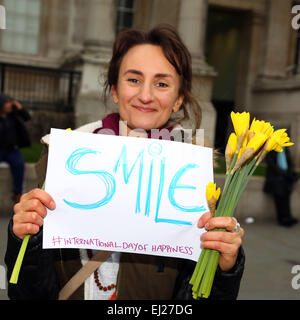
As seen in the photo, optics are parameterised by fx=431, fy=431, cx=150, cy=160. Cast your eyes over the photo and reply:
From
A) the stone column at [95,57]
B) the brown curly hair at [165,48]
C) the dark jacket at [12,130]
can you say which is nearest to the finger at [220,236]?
the brown curly hair at [165,48]

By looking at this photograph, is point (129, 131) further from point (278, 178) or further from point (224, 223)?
point (278, 178)

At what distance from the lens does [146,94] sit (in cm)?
177

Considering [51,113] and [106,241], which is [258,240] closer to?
[106,241]

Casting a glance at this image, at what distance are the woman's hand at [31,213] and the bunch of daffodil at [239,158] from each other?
1.88 ft

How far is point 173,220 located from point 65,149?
19.0 inches

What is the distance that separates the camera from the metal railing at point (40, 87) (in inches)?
415

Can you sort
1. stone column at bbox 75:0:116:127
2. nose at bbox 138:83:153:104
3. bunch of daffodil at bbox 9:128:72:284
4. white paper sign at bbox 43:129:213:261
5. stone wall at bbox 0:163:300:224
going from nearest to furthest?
1. bunch of daffodil at bbox 9:128:72:284
2. white paper sign at bbox 43:129:213:261
3. nose at bbox 138:83:153:104
4. stone wall at bbox 0:163:300:224
5. stone column at bbox 75:0:116:127

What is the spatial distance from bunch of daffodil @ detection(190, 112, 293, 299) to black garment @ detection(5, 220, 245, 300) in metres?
0.17

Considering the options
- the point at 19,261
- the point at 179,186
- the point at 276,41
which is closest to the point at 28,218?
the point at 19,261

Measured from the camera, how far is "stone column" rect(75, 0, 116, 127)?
952cm

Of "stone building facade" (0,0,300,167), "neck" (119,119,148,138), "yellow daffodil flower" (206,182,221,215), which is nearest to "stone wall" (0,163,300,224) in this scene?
"stone building facade" (0,0,300,167)

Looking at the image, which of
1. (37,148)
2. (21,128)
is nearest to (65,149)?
(21,128)

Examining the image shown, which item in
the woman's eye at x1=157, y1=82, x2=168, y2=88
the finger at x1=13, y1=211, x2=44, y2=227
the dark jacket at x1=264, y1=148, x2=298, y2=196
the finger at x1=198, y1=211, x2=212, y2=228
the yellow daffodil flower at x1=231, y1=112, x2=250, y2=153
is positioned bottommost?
the dark jacket at x1=264, y1=148, x2=298, y2=196

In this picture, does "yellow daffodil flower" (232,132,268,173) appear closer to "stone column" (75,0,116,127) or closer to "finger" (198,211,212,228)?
"finger" (198,211,212,228)
